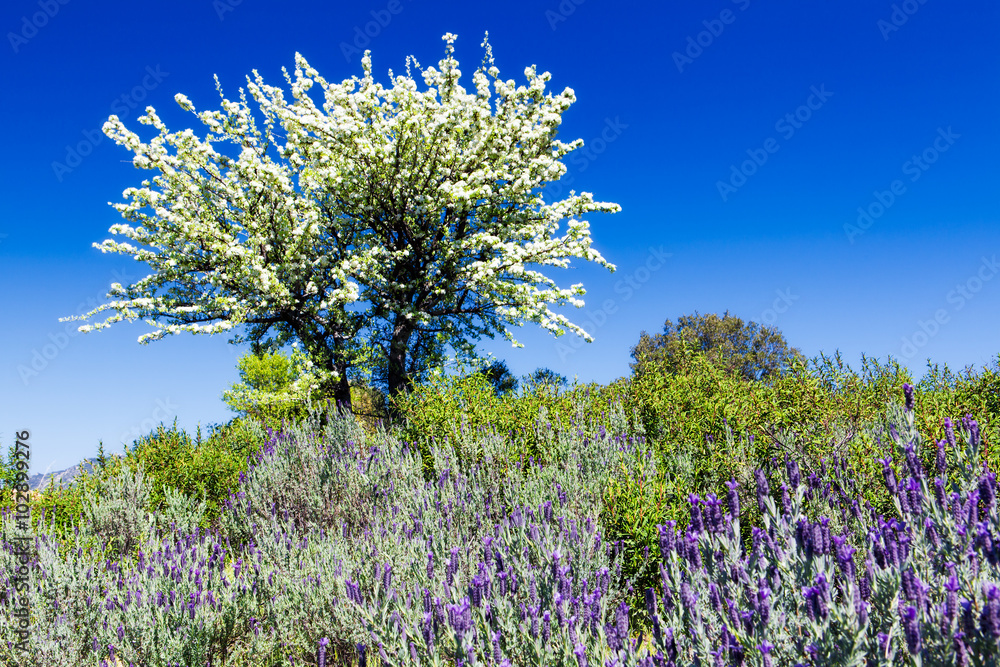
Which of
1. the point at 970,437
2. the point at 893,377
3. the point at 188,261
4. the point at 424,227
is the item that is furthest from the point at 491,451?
the point at 188,261

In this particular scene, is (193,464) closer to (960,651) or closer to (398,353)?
(398,353)

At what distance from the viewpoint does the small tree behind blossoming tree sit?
13.7 m

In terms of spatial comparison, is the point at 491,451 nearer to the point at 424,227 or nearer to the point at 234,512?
the point at 234,512

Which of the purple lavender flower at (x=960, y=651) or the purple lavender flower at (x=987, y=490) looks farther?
the purple lavender flower at (x=987, y=490)

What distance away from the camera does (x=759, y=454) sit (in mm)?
5535

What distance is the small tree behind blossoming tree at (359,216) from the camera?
45.0 ft

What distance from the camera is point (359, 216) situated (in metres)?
15.6

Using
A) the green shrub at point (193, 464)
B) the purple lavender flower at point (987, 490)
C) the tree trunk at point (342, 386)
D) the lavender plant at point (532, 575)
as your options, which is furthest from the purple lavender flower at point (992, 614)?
the tree trunk at point (342, 386)

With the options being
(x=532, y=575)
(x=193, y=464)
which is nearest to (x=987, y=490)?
(x=532, y=575)

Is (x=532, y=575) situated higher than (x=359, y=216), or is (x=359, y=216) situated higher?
(x=359, y=216)

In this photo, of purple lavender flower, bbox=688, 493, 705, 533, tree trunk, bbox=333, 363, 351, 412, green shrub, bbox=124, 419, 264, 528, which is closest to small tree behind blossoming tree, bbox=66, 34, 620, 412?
tree trunk, bbox=333, 363, 351, 412

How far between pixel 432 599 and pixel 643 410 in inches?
205

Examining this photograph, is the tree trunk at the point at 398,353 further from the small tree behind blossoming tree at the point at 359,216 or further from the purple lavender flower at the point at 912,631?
the purple lavender flower at the point at 912,631

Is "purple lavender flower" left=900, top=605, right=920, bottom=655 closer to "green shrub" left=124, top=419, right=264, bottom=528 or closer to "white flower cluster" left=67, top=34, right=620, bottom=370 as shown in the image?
"green shrub" left=124, top=419, right=264, bottom=528
